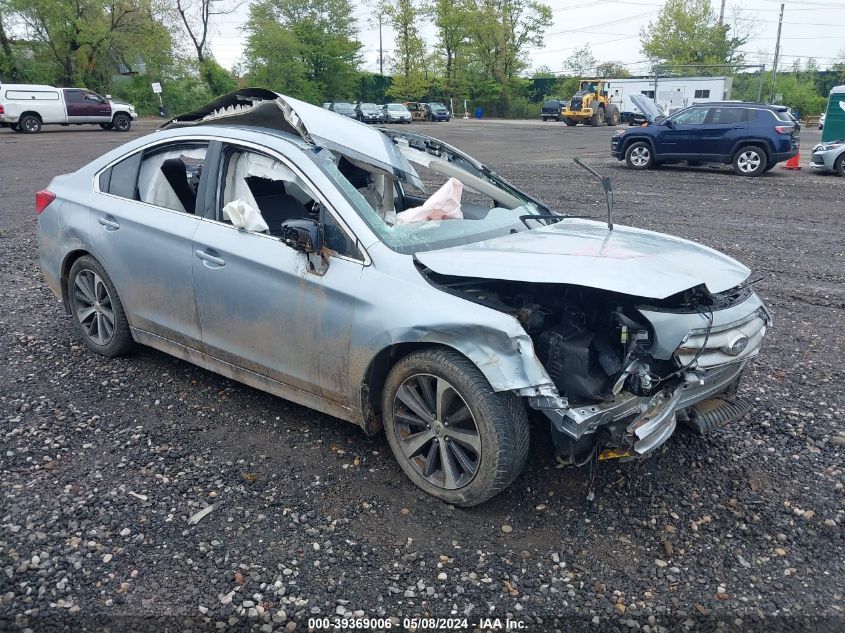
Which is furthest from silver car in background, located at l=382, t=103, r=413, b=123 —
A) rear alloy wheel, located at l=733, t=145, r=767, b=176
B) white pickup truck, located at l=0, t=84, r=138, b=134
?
rear alloy wheel, located at l=733, t=145, r=767, b=176

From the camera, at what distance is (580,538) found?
10.5ft

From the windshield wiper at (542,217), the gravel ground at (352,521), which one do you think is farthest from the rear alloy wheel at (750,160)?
the windshield wiper at (542,217)

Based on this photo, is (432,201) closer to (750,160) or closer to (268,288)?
(268,288)

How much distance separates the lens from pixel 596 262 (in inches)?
131

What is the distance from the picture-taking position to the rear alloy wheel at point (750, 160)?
16.3 meters

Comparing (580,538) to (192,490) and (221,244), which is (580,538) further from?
(221,244)

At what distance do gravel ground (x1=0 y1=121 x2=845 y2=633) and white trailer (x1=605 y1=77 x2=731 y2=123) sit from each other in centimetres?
3696

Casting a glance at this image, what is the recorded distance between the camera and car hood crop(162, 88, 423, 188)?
4.02 m

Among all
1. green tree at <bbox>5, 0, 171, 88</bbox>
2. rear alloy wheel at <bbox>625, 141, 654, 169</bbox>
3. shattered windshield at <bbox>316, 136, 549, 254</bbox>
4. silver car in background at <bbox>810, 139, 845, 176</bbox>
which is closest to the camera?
shattered windshield at <bbox>316, 136, 549, 254</bbox>

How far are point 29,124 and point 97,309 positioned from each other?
2968 centimetres

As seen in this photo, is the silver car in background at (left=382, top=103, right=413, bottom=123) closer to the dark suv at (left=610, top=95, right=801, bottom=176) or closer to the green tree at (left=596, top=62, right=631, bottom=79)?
the dark suv at (left=610, top=95, right=801, bottom=176)

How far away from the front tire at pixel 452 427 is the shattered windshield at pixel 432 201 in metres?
0.68

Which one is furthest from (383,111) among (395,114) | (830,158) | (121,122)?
(830,158)

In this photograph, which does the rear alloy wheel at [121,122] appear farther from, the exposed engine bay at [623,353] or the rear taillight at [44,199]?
the exposed engine bay at [623,353]
